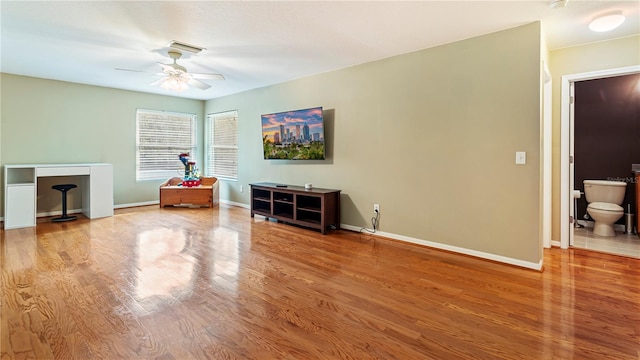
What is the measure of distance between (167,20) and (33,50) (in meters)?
2.23

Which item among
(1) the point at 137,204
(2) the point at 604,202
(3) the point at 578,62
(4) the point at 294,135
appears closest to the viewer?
(3) the point at 578,62

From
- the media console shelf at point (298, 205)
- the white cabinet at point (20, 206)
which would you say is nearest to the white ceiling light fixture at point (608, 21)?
the media console shelf at point (298, 205)

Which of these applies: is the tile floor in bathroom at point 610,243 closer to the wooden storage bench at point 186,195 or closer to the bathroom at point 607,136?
the bathroom at point 607,136

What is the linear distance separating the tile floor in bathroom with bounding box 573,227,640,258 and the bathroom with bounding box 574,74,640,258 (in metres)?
0.01

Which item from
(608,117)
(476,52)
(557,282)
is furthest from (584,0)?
(608,117)

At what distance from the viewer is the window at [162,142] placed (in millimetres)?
6367

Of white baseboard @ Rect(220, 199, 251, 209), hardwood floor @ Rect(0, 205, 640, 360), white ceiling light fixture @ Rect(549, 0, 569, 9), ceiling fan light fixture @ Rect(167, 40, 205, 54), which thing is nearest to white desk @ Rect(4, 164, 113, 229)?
hardwood floor @ Rect(0, 205, 640, 360)

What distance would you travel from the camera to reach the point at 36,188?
474 centimetres

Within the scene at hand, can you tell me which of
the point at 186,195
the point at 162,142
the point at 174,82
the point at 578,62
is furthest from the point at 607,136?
the point at 162,142

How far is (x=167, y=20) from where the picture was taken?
291 cm

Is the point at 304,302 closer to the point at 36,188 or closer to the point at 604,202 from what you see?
the point at 604,202

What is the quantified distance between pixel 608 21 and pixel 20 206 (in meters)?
7.50

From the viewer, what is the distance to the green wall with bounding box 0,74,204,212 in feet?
16.3

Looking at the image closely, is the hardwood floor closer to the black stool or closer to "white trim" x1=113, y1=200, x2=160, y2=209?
the black stool
